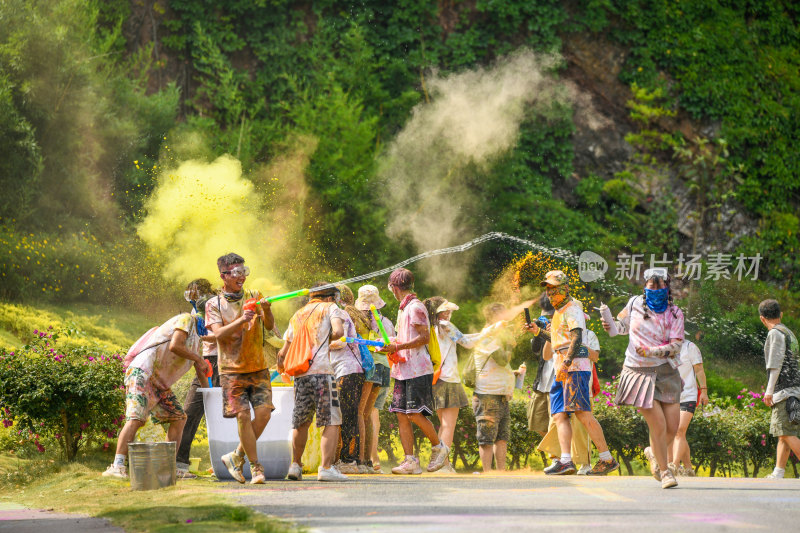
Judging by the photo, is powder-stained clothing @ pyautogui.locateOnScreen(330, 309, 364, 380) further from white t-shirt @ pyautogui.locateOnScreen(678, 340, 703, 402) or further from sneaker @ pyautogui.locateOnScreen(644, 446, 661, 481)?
white t-shirt @ pyautogui.locateOnScreen(678, 340, 703, 402)

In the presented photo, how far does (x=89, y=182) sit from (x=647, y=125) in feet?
35.5

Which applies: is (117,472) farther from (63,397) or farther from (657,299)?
(657,299)

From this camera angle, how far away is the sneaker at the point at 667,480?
22.2 feet

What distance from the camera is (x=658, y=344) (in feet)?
23.6

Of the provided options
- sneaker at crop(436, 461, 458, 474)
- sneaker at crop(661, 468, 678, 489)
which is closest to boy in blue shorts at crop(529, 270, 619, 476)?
sneaker at crop(436, 461, 458, 474)

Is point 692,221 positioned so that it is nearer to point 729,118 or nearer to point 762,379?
point 729,118

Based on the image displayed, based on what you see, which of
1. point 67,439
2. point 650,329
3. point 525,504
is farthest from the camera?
point 67,439

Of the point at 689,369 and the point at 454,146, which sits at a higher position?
the point at 454,146

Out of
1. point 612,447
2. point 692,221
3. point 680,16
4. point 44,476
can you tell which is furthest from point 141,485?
point 680,16

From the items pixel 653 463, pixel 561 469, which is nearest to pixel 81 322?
pixel 561 469

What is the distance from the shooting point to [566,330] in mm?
7938

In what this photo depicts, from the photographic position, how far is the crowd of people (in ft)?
23.5

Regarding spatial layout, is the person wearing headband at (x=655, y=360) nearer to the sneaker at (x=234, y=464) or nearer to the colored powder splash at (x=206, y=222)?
the sneaker at (x=234, y=464)

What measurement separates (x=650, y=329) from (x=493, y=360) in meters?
2.17
